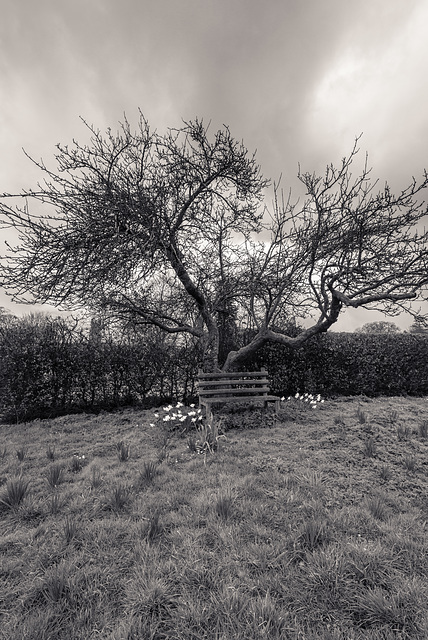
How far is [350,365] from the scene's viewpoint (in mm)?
8664

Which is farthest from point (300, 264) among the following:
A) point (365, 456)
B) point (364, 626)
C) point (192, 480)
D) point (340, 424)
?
point (364, 626)

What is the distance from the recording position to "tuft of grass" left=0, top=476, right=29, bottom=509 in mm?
2715

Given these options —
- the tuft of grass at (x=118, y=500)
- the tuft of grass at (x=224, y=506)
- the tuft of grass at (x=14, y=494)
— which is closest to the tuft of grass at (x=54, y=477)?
the tuft of grass at (x=14, y=494)

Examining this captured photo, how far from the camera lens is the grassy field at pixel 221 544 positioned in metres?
1.54

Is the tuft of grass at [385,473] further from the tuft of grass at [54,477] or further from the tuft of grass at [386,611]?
the tuft of grass at [54,477]

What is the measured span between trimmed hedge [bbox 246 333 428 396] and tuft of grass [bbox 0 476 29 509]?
612 cm

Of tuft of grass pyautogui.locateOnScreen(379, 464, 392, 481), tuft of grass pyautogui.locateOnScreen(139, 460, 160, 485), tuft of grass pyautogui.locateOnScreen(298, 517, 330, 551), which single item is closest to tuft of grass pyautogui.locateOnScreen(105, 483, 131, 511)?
tuft of grass pyautogui.locateOnScreen(139, 460, 160, 485)

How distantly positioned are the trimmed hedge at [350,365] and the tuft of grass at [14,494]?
20.1ft

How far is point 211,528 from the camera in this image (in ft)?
7.55

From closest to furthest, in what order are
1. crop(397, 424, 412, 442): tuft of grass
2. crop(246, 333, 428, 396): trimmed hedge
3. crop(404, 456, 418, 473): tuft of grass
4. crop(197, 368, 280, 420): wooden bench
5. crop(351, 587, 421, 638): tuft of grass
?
crop(351, 587, 421, 638): tuft of grass, crop(404, 456, 418, 473): tuft of grass, crop(397, 424, 412, 442): tuft of grass, crop(197, 368, 280, 420): wooden bench, crop(246, 333, 428, 396): trimmed hedge

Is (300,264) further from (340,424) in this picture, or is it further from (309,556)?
(309,556)

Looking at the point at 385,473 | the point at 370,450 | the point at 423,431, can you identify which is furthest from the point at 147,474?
the point at 423,431

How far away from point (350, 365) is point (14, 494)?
8369mm

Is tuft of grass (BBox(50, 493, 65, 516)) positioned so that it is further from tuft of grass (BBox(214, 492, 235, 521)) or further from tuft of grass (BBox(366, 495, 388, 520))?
tuft of grass (BBox(366, 495, 388, 520))
